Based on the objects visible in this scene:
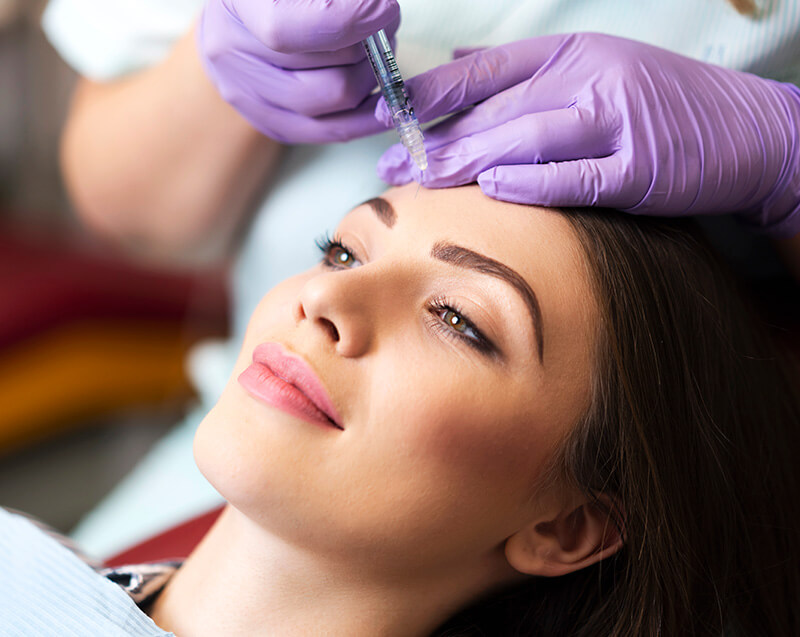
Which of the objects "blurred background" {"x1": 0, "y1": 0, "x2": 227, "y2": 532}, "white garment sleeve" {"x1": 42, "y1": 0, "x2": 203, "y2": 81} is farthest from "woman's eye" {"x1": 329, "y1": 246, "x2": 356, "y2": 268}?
"blurred background" {"x1": 0, "y1": 0, "x2": 227, "y2": 532}

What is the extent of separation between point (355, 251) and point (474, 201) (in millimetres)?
155

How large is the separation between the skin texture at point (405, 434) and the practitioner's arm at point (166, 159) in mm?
514

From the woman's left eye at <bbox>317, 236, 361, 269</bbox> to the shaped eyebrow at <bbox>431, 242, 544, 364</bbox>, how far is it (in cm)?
15

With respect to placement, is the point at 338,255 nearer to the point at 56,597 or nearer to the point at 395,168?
the point at 395,168

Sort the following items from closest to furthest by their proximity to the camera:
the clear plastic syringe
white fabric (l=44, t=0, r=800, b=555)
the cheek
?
the cheek < the clear plastic syringe < white fabric (l=44, t=0, r=800, b=555)

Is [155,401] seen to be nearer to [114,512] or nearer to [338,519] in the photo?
[114,512]

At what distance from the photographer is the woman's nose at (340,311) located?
2.53ft

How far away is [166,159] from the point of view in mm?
1358

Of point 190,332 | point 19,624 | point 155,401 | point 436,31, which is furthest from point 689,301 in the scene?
point 155,401

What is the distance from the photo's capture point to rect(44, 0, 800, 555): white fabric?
1.05 metres

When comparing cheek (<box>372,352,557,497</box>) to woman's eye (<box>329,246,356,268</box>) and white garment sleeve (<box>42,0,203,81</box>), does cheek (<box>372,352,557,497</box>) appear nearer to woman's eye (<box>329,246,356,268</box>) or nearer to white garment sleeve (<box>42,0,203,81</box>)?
woman's eye (<box>329,246,356,268</box>)

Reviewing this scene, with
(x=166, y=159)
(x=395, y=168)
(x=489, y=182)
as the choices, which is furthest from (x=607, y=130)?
(x=166, y=159)

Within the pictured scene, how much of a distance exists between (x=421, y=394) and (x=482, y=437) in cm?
8

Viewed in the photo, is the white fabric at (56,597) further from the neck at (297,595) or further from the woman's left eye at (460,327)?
the woman's left eye at (460,327)
